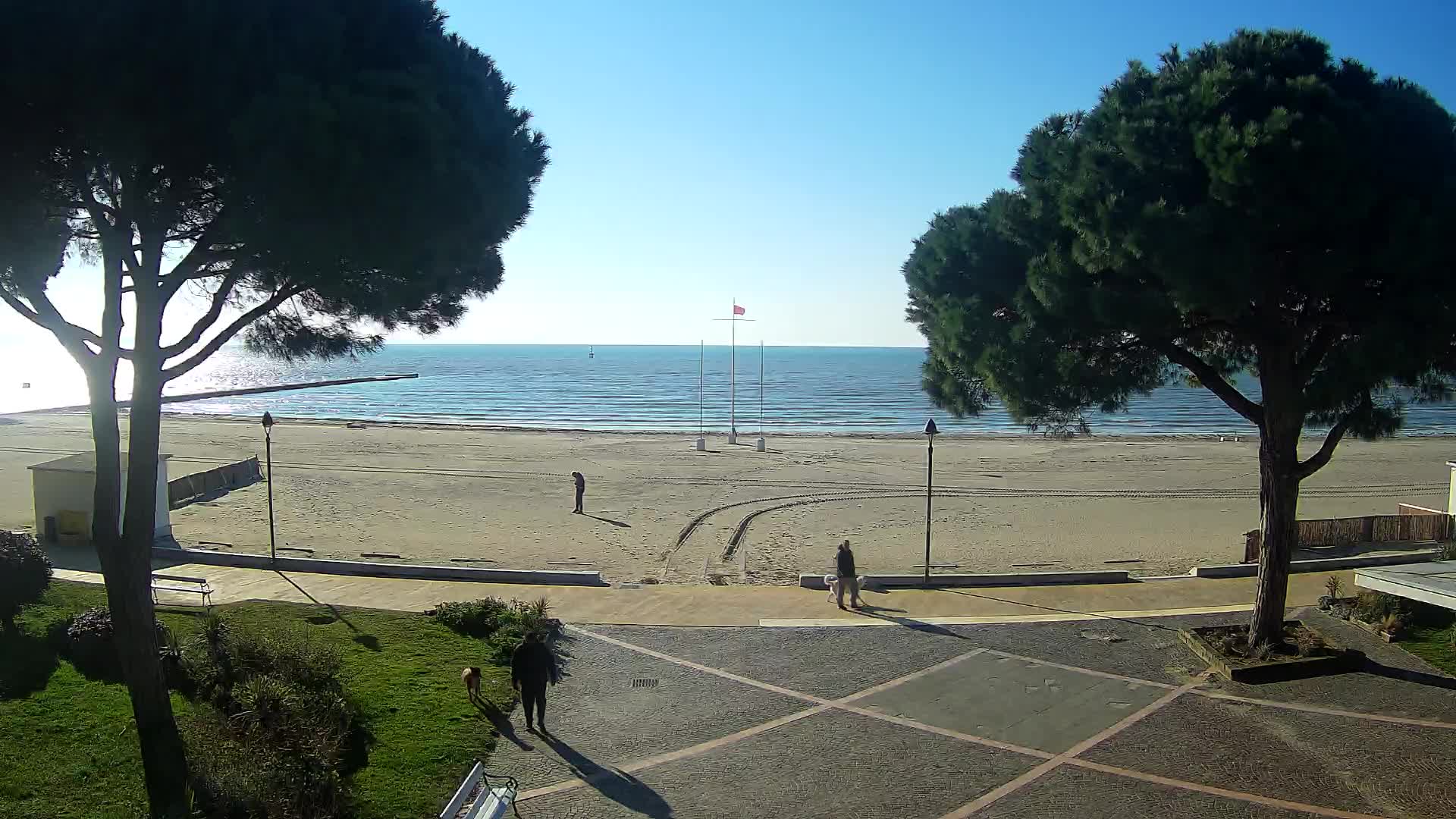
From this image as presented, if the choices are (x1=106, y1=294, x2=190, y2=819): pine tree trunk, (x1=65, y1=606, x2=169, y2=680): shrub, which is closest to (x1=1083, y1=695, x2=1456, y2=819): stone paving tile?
(x1=106, y1=294, x2=190, y2=819): pine tree trunk

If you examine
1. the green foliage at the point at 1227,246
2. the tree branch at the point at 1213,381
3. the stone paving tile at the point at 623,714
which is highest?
the green foliage at the point at 1227,246

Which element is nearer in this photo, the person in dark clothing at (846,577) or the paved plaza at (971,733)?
the paved plaza at (971,733)

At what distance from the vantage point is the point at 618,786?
26.6 ft

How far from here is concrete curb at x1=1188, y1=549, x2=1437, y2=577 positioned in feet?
55.0

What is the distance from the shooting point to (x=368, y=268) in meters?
7.84

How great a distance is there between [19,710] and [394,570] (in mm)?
8060

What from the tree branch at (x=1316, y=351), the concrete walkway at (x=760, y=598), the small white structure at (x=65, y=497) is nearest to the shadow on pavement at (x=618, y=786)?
the concrete walkway at (x=760, y=598)

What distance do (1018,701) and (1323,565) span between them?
34.2ft

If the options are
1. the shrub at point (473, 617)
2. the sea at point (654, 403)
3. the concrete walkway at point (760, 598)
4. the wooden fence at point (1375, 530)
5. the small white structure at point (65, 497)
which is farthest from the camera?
the sea at point (654, 403)

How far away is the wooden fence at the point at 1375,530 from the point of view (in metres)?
19.6

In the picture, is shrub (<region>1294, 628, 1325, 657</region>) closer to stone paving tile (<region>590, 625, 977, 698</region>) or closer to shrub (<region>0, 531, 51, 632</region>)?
stone paving tile (<region>590, 625, 977, 698</region>)

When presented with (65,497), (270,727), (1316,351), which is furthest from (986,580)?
(65,497)

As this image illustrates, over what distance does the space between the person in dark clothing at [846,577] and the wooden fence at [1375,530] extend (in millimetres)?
10203

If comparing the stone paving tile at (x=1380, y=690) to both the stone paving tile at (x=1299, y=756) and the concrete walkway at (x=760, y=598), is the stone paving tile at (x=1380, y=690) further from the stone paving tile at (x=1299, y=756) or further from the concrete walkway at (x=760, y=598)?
the concrete walkway at (x=760, y=598)
